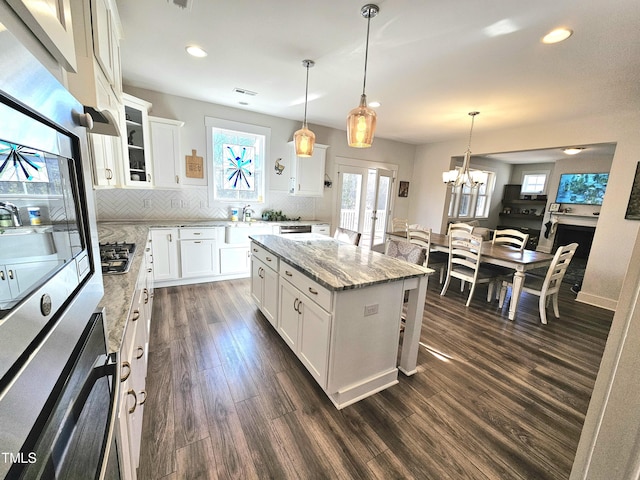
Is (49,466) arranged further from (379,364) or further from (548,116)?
(548,116)

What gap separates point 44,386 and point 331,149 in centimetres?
525

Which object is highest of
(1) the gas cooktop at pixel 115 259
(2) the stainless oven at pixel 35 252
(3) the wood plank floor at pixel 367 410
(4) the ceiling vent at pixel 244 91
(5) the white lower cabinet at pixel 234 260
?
(4) the ceiling vent at pixel 244 91

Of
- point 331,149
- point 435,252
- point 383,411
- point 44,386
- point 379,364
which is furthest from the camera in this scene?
point 331,149

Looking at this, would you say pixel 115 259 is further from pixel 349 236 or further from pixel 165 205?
pixel 165 205

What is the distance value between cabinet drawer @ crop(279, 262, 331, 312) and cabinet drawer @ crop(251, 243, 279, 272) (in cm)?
13

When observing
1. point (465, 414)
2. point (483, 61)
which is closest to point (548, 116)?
point (483, 61)

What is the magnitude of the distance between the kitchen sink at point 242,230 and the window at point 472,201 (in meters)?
4.72

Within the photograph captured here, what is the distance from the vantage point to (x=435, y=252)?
4410mm

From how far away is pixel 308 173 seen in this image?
4.71 m

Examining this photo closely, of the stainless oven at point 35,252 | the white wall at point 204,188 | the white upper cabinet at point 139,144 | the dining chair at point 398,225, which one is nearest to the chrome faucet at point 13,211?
the stainless oven at point 35,252

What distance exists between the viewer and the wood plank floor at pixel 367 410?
1427mm

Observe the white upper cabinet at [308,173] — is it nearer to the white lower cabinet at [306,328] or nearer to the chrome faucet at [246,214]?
the chrome faucet at [246,214]

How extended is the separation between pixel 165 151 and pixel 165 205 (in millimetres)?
792

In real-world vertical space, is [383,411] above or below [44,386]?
below
